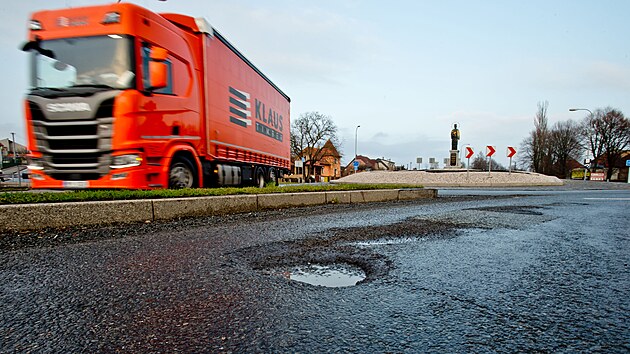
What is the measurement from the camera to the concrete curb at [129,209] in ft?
14.2

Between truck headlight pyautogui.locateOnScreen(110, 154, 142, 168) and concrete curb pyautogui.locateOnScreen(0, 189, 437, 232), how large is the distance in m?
1.25

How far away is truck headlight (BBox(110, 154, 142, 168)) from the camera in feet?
19.5

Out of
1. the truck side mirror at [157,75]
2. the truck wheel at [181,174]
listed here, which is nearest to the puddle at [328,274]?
the truck wheel at [181,174]

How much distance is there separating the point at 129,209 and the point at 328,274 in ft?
12.8

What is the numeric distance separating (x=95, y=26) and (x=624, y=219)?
11063mm

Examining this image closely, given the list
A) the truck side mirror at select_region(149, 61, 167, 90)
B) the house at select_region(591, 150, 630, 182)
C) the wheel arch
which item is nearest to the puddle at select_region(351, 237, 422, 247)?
the wheel arch

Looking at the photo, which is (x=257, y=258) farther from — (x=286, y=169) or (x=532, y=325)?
(x=286, y=169)

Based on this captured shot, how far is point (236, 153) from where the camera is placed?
396 inches

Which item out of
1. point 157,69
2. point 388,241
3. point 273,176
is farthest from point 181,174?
point 273,176

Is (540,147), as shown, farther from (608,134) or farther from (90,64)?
(90,64)

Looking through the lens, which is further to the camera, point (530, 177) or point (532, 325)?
point (530, 177)

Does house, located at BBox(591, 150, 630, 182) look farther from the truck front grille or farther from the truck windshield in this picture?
the truck front grille

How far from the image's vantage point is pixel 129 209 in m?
5.05

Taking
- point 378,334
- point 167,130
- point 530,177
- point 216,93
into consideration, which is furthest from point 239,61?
point 530,177
